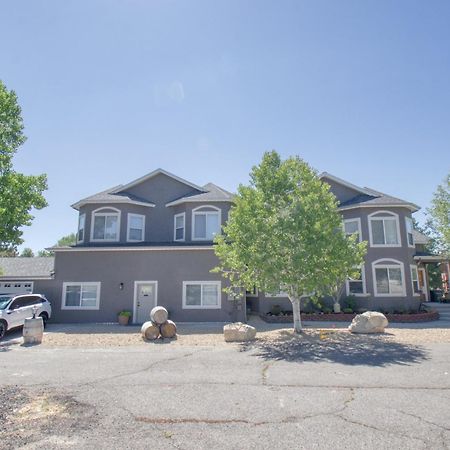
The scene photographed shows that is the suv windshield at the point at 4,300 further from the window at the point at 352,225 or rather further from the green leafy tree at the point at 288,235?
the window at the point at 352,225

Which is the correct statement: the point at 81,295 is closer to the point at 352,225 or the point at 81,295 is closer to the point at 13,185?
the point at 13,185

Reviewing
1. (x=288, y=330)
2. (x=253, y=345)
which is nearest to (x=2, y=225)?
(x=253, y=345)

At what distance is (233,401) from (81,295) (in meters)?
16.8

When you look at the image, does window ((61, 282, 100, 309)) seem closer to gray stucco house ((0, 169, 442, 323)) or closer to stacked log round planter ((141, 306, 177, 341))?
gray stucco house ((0, 169, 442, 323))

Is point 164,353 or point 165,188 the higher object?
point 165,188

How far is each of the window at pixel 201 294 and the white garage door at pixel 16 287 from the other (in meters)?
10.3

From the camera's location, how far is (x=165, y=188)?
85.8 ft

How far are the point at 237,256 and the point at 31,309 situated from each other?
11.3 meters

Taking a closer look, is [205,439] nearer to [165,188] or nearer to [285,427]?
[285,427]

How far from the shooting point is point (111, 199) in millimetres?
24438

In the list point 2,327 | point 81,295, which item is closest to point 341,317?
point 81,295

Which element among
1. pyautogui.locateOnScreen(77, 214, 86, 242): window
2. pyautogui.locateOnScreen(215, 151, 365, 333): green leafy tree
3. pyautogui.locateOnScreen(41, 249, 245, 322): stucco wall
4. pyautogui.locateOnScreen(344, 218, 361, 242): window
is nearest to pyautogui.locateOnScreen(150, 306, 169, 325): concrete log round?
pyautogui.locateOnScreen(215, 151, 365, 333): green leafy tree

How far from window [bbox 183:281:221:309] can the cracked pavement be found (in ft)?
29.8

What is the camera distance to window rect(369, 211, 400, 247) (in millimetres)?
23047
